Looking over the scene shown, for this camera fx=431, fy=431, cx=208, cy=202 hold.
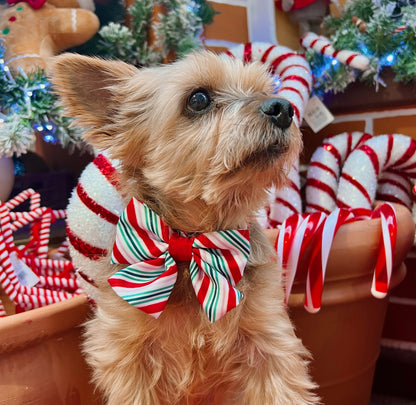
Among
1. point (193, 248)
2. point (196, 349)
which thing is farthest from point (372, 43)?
point (196, 349)

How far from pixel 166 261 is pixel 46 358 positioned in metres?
0.35

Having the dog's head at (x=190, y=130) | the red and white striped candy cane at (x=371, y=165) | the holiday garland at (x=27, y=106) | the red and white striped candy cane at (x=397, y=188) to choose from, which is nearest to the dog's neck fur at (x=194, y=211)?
the dog's head at (x=190, y=130)

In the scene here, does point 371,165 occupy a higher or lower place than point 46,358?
higher

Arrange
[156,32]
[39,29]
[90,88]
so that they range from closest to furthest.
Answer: [90,88]
[39,29]
[156,32]

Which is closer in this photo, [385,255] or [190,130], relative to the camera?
[190,130]

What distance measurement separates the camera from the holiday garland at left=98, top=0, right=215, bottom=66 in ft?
4.23

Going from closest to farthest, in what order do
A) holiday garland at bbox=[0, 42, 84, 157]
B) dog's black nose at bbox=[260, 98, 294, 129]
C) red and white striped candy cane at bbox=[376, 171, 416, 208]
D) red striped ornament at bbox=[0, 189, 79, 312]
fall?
1. dog's black nose at bbox=[260, 98, 294, 129]
2. red striped ornament at bbox=[0, 189, 79, 312]
3. holiday garland at bbox=[0, 42, 84, 157]
4. red and white striped candy cane at bbox=[376, 171, 416, 208]

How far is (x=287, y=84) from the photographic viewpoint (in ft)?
4.19

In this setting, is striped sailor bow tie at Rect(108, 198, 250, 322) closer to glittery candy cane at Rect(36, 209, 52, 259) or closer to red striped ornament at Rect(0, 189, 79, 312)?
red striped ornament at Rect(0, 189, 79, 312)

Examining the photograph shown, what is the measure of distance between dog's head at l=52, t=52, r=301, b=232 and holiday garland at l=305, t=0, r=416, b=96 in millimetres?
630

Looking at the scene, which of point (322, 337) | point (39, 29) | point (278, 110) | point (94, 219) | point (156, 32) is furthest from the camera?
point (156, 32)

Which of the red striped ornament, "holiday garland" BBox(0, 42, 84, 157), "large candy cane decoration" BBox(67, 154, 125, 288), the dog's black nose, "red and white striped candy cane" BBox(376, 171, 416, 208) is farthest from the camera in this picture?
"red and white striped candy cane" BBox(376, 171, 416, 208)

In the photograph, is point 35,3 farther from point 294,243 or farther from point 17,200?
point 294,243

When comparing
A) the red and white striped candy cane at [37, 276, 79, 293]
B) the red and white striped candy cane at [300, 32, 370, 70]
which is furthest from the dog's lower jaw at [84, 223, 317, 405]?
the red and white striped candy cane at [300, 32, 370, 70]
